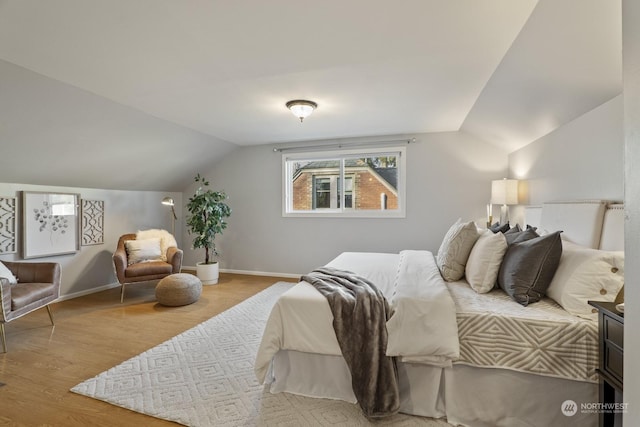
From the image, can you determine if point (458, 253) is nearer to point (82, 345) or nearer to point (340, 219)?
point (340, 219)

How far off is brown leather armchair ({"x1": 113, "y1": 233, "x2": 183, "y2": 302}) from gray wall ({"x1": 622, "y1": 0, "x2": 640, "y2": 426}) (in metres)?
4.64

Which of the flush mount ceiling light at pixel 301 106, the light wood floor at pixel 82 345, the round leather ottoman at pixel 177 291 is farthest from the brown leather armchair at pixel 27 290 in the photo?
the flush mount ceiling light at pixel 301 106

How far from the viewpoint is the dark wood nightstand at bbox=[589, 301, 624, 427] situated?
1.23m

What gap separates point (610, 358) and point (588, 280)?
0.47 meters

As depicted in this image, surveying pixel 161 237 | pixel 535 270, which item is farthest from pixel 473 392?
pixel 161 237

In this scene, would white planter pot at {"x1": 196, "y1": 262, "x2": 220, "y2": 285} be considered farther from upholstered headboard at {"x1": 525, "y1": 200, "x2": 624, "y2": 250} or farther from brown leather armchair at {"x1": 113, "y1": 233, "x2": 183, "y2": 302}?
upholstered headboard at {"x1": 525, "y1": 200, "x2": 624, "y2": 250}

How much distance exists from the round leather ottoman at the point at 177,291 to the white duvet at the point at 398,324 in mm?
2218

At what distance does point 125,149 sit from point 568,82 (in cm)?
477

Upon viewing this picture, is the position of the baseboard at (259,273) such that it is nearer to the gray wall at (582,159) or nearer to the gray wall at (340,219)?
the gray wall at (340,219)

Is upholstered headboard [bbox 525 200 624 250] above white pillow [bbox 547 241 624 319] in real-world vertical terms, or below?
above

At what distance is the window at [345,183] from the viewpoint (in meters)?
4.85

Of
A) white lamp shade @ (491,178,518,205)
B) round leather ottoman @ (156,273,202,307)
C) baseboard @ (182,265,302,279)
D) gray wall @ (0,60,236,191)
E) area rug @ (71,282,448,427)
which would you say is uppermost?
gray wall @ (0,60,236,191)

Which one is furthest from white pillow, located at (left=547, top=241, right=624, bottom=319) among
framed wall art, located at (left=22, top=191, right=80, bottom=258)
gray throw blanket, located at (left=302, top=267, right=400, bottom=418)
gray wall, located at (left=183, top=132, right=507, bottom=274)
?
framed wall art, located at (left=22, top=191, right=80, bottom=258)

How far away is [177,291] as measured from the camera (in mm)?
3764
